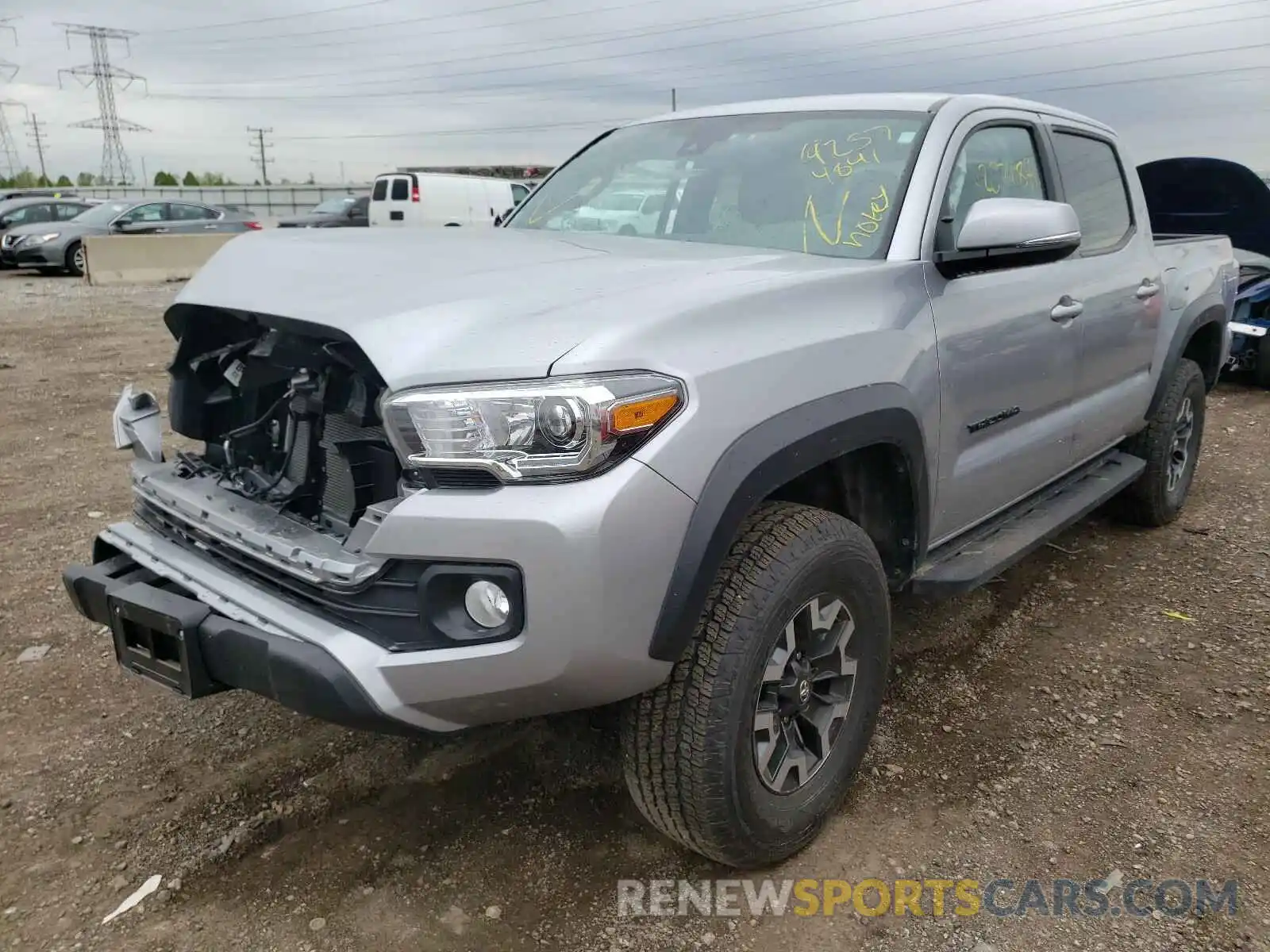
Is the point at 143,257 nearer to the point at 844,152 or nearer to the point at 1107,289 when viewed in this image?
the point at 844,152

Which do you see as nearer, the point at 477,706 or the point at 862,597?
the point at 477,706

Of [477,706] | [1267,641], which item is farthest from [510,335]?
[1267,641]

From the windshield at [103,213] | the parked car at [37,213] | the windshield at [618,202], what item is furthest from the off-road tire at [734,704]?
the parked car at [37,213]

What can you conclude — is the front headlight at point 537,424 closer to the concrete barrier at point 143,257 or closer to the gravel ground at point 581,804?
the gravel ground at point 581,804

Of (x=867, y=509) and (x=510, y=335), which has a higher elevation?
(x=510, y=335)

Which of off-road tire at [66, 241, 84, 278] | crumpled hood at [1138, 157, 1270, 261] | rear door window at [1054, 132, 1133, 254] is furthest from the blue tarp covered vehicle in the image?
off-road tire at [66, 241, 84, 278]

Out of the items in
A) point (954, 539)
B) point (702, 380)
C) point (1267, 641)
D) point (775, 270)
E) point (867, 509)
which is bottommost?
point (1267, 641)

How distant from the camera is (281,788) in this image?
283 centimetres

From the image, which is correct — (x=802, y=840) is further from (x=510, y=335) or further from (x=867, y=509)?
(x=510, y=335)

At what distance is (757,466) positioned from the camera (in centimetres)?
212

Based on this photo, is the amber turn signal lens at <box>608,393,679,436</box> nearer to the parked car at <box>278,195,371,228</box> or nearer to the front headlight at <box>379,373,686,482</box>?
the front headlight at <box>379,373,686,482</box>

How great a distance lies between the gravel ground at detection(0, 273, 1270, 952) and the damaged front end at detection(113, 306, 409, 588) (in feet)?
2.64

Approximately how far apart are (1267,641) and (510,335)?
3.29 m

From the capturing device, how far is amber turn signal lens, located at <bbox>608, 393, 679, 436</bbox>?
192 centimetres
